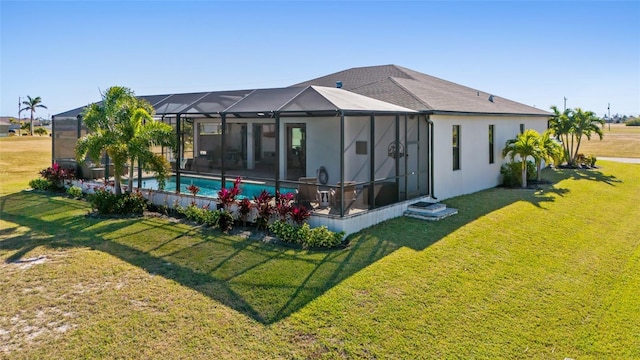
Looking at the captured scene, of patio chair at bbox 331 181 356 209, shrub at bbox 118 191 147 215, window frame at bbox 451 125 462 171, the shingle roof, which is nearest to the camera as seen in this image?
patio chair at bbox 331 181 356 209

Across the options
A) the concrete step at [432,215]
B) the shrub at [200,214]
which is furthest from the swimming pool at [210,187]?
the concrete step at [432,215]

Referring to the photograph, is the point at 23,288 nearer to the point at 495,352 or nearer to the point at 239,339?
the point at 239,339

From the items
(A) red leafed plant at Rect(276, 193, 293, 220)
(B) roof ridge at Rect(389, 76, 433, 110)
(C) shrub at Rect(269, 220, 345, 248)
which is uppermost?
(B) roof ridge at Rect(389, 76, 433, 110)

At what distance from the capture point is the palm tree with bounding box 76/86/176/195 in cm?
1273

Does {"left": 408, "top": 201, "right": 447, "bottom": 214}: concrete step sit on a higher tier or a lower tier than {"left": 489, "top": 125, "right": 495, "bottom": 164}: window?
lower

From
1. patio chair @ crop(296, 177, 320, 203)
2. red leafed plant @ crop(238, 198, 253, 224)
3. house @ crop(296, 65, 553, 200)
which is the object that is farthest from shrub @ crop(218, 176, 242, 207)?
house @ crop(296, 65, 553, 200)

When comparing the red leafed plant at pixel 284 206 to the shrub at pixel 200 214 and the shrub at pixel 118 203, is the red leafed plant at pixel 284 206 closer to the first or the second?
the shrub at pixel 200 214

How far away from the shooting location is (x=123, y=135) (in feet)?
42.4

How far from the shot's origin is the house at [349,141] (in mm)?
11461

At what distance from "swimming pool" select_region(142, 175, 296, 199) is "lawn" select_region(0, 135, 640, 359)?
235 centimetres

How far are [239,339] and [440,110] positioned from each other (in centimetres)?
1007

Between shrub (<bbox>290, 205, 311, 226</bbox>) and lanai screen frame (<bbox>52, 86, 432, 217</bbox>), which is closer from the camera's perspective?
shrub (<bbox>290, 205, 311, 226</bbox>)

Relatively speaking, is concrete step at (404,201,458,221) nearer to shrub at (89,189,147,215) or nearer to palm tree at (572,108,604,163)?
shrub at (89,189,147,215)

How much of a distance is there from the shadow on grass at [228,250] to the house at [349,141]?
1093 millimetres
